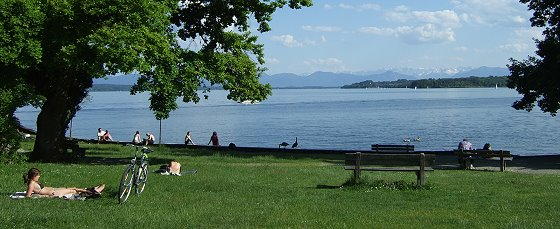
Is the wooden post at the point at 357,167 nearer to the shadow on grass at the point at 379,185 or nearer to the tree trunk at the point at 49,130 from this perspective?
the shadow on grass at the point at 379,185

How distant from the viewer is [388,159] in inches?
655

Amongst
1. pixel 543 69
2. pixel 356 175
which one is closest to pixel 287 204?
pixel 356 175

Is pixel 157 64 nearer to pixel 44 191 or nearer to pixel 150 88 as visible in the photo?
pixel 150 88

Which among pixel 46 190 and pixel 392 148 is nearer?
pixel 46 190

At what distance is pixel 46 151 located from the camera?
26594 millimetres

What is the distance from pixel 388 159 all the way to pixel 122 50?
372 inches

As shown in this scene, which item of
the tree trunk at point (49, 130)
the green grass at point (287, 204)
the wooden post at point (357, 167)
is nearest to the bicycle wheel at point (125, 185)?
the green grass at point (287, 204)

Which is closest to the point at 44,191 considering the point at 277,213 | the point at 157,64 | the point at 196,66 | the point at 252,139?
the point at 277,213

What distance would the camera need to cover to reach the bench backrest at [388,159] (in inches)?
649

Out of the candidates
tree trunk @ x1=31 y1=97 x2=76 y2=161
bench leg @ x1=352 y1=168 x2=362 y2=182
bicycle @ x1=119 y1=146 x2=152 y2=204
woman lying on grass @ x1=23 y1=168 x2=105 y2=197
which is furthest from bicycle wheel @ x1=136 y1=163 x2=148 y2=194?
tree trunk @ x1=31 y1=97 x2=76 y2=161

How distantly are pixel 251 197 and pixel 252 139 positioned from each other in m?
60.3

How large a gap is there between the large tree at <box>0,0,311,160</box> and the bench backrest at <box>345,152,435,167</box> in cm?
870

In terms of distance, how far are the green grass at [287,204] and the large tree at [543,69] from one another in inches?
588

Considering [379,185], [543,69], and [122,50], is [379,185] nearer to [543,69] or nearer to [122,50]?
[122,50]
